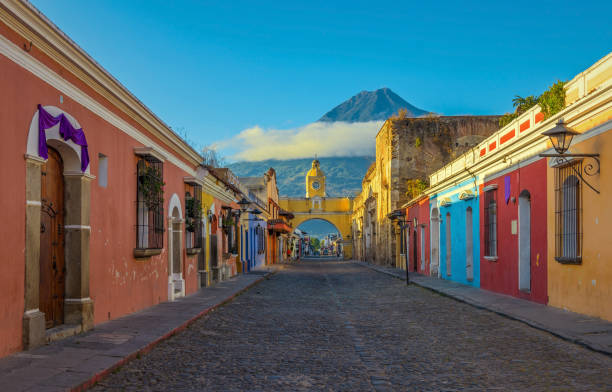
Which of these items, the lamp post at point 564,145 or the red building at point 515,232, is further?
the red building at point 515,232

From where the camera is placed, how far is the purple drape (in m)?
7.00

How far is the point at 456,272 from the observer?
1995cm

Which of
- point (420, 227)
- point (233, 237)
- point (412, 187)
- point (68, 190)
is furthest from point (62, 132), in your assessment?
point (412, 187)

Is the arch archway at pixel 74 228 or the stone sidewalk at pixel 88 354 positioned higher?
the arch archway at pixel 74 228

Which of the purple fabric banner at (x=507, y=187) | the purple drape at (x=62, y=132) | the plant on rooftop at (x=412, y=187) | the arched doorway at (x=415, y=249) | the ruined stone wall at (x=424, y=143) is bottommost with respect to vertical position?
the arched doorway at (x=415, y=249)

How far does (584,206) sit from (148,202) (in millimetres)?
8158

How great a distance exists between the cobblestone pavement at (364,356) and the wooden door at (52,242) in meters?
1.68

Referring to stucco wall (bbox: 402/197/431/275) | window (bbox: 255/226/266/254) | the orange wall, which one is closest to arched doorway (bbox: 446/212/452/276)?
stucco wall (bbox: 402/197/431/275)

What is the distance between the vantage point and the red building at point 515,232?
1198 centimetres

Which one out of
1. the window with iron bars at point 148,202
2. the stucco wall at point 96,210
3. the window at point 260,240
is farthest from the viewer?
the window at point 260,240

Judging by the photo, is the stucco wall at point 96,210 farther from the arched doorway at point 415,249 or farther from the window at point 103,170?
the arched doorway at point 415,249

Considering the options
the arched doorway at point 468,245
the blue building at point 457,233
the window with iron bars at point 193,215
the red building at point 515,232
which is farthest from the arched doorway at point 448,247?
the window with iron bars at point 193,215

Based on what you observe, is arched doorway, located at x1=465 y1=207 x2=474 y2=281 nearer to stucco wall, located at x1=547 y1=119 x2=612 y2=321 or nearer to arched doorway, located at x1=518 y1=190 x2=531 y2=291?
arched doorway, located at x1=518 y1=190 x2=531 y2=291

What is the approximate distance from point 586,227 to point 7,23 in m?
9.04
